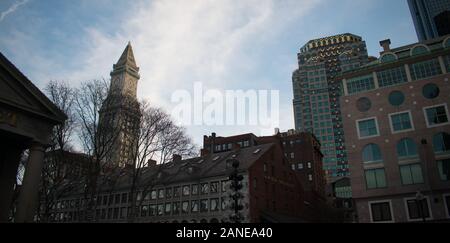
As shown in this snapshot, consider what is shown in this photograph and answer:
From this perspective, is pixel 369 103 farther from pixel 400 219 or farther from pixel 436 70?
pixel 400 219

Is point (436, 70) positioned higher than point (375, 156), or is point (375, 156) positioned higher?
point (436, 70)

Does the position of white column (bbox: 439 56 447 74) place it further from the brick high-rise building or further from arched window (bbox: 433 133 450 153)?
arched window (bbox: 433 133 450 153)

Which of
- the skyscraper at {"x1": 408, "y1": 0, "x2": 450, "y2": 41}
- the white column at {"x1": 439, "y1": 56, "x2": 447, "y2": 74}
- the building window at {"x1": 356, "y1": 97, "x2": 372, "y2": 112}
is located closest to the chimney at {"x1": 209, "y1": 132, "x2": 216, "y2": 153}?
the building window at {"x1": 356, "y1": 97, "x2": 372, "y2": 112}

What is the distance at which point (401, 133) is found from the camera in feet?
113

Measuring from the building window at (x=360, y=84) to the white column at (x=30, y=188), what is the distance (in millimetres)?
32587

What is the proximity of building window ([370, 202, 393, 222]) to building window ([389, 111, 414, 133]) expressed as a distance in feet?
25.6

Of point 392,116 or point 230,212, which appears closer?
point 392,116

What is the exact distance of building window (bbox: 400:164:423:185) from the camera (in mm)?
32281

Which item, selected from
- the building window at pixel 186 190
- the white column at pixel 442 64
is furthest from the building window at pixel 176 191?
the white column at pixel 442 64

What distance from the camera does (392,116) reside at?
3550cm

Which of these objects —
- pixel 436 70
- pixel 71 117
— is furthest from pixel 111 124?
pixel 436 70

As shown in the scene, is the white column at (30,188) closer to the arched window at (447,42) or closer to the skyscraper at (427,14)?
the arched window at (447,42)
